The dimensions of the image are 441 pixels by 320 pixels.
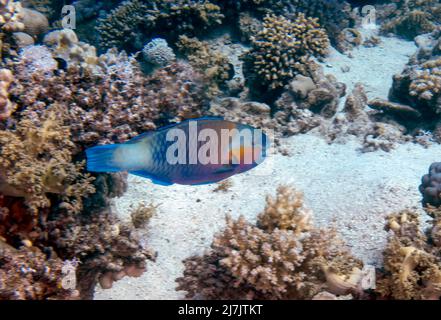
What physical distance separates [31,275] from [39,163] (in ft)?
3.43

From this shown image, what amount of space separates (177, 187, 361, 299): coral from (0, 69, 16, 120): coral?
8.52ft

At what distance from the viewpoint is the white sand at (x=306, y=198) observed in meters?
4.40

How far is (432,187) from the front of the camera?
4883mm

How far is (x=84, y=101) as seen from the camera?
445 centimetres

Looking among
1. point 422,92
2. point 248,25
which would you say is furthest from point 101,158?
point 248,25

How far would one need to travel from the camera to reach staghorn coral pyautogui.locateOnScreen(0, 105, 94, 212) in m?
3.41

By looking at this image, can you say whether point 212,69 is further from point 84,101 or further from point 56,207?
point 56,207

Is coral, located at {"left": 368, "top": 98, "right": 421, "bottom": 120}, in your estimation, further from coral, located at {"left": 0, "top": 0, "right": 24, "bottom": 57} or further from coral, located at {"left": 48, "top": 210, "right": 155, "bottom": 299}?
coral, located at {"left": 0, "top": 0, "right": 24, "bottom": 57}

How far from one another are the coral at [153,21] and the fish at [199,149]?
20.1ft

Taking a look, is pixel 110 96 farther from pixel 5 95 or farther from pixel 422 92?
pixel 422 92

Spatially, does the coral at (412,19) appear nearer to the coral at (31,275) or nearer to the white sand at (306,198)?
the white sand at (306,198)

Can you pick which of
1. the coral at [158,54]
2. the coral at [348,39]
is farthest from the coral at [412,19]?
the coral at [158,54]
